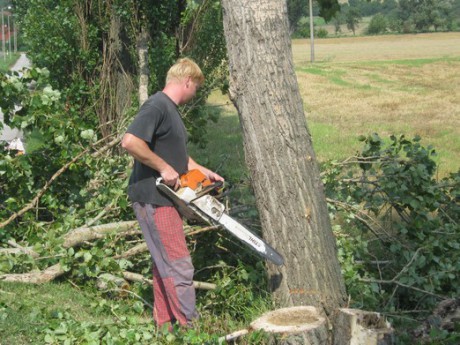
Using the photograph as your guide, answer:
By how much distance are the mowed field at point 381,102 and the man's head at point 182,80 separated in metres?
6.86

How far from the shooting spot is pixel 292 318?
183 inches

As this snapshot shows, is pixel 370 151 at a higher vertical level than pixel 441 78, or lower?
higher

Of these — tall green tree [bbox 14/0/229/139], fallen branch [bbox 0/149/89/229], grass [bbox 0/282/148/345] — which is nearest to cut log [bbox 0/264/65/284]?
grass [bbox 0/282/148/345]

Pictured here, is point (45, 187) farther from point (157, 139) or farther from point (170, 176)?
point (170, 176)

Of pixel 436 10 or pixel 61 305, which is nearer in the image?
pixel 61 305

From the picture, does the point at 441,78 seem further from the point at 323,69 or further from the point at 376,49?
the point at 376,49

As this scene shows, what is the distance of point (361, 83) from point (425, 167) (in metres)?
24.6

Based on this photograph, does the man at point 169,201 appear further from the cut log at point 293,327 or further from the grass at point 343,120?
the cut log at point 293,327

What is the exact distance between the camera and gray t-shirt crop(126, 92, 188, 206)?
482 cm

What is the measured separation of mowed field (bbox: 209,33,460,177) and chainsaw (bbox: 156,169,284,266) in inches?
273

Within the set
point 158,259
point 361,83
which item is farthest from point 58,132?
point 361,83

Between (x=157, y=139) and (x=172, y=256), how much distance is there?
2.66 feet

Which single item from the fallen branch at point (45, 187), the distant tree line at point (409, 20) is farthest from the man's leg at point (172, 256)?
the distant tree line at point (409, 20)

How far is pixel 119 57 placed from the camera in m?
12.0
